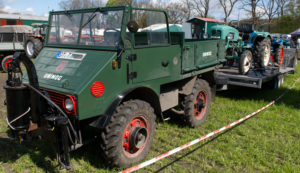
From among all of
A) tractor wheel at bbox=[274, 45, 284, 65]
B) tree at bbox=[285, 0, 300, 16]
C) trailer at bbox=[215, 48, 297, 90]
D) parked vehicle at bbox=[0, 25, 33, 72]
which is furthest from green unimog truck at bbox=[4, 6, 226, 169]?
tree at bbox=[285, 0, 300, 16]

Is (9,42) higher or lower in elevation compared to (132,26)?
higher

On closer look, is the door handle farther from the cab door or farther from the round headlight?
the round headlight

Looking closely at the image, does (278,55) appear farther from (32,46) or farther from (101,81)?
(32,46)

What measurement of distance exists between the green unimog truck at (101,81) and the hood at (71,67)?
0.5 inches

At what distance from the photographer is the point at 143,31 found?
3785 mm

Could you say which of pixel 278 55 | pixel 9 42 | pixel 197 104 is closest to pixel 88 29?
pixel 197 104

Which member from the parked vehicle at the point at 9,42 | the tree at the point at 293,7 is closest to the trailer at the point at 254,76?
the parked vehicle at the point at 9,42

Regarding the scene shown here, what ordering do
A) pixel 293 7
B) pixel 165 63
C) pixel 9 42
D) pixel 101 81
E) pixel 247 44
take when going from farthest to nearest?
pixel 293 7
pixel 9 42
pixel 247 44
pixel 165 63
pixel 101 81

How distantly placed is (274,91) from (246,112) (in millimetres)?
2816

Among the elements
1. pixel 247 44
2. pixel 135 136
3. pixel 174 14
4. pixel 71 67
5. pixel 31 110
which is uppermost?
pixel 174 14

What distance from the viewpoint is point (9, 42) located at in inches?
449

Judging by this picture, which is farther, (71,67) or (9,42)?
(9,42)

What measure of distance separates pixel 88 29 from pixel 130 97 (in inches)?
46.9

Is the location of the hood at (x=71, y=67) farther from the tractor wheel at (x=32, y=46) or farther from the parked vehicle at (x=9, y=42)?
the parked vehicle at (x=9, y=42)
